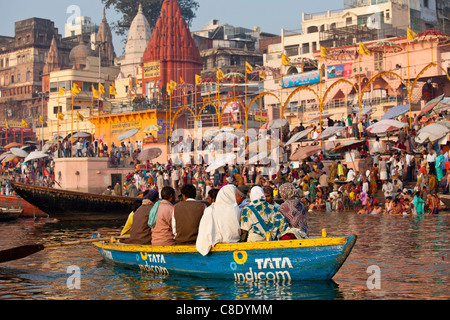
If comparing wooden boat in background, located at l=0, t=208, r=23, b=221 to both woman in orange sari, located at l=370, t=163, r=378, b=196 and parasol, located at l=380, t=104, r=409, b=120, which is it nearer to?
woman in orange sari, located at l=370, t=163, r=378, b=196

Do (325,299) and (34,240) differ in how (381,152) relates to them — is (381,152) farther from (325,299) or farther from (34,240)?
(325,299)

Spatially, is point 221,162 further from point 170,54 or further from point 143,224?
point 170,54

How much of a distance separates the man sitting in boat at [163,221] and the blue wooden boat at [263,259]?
0.22 metres

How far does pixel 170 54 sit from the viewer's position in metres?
58.0

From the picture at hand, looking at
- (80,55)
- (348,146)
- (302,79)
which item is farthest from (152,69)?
(348,146)

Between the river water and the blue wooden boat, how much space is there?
0.50 feet

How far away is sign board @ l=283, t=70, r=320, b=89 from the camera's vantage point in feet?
166

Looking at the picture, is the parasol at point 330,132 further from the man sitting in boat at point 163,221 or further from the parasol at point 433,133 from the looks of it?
the man sitting in boat at point 163,221

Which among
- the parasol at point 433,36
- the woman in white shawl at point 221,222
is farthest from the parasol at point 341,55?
the woman in white shawl at point 221,222

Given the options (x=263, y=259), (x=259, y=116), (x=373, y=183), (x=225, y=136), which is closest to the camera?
(x=263, y=259)

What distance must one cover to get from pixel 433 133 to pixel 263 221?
49.7ft

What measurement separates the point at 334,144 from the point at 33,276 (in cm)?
2102
